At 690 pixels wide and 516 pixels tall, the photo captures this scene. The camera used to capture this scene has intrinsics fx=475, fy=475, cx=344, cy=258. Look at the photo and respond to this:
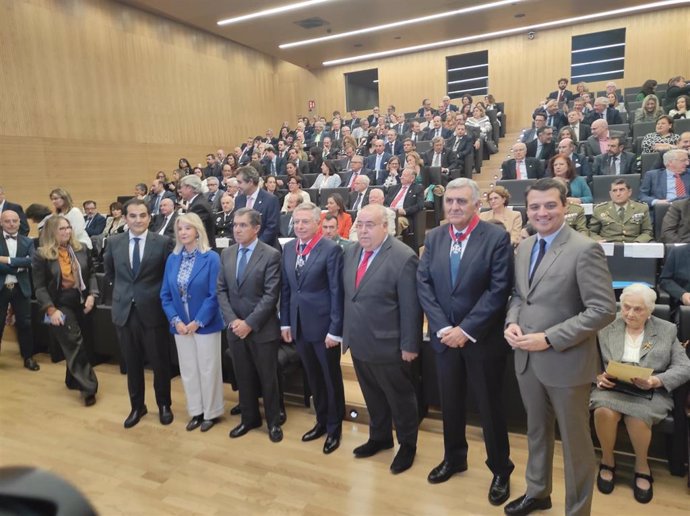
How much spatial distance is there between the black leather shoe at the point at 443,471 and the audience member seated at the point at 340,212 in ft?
8.10

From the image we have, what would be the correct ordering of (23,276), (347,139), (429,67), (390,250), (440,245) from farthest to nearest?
(429,67)
(347,139)
(23,276)
(390,250)
(440,245)

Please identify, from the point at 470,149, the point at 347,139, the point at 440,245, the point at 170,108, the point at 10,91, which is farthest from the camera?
the point at 170,108

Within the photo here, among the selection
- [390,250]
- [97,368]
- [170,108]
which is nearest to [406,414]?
[390,250]

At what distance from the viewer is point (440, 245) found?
7.12 feet

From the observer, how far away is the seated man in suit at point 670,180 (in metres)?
4.09

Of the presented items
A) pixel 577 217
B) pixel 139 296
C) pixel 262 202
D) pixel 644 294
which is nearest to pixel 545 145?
pixel 577 217

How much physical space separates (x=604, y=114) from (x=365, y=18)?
5325mm

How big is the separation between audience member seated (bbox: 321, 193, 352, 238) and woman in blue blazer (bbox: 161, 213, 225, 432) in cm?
161

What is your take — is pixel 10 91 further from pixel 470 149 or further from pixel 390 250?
pixel 390 250

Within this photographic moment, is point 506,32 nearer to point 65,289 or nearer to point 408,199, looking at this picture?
point 408,199

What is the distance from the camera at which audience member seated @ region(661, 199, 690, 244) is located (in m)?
3.37

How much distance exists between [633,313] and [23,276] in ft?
14.5

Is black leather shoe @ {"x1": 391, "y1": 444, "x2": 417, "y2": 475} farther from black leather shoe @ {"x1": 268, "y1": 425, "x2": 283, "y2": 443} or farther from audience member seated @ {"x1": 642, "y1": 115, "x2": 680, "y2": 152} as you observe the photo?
audience member seated @ {"x1": 642, "y1": 115, "x2": 680, "y2": 152}

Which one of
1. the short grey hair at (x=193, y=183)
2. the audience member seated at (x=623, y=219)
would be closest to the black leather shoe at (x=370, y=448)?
the audience member seated at (x=623, y=219)
